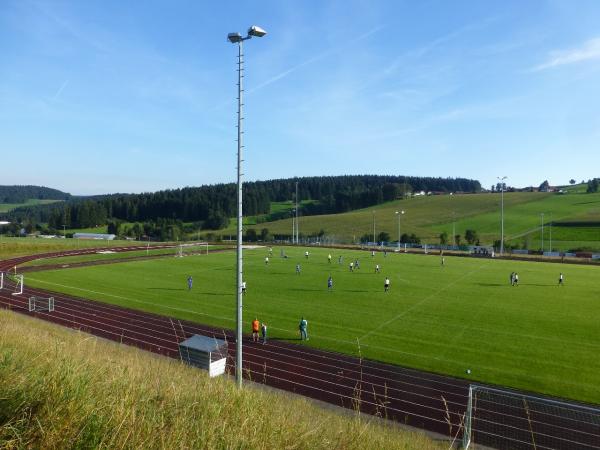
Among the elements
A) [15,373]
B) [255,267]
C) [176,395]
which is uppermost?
[15,373]

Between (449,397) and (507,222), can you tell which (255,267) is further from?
(507,222)

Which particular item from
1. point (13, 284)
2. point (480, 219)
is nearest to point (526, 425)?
point (13, 284)

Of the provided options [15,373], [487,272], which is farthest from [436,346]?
[487,272]

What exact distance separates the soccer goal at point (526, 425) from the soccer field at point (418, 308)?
2.02 meters

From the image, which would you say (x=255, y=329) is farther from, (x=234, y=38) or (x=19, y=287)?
(x=19, y=287)

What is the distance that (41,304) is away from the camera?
28938 mm

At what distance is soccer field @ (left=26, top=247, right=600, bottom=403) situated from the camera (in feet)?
56.9

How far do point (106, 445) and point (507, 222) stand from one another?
396 feet

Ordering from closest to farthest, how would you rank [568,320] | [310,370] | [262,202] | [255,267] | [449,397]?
[449,397] → [310,370] → [568,320] → [255,267] → [262,202]

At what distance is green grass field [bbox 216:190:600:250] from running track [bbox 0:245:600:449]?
75.0 meters

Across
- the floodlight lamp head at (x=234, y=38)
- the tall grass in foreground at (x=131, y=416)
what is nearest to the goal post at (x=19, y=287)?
the floodlight lamp head at (x=234, y=38)

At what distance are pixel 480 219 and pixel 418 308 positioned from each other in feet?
324

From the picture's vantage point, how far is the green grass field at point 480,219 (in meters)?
90.7

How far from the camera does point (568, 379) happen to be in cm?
1544
